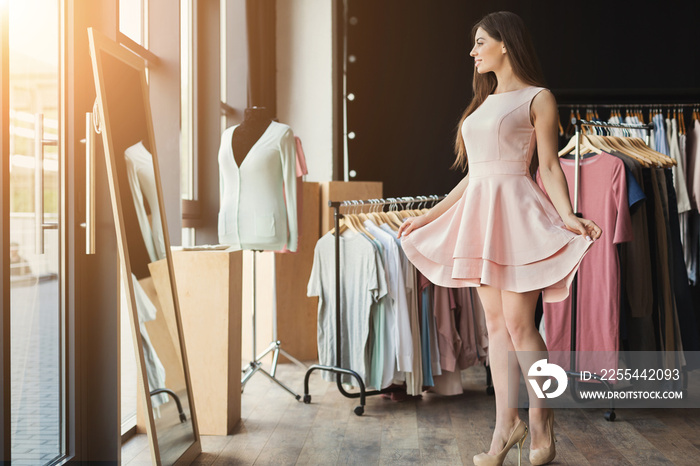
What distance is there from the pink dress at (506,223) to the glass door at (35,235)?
1.43 metres

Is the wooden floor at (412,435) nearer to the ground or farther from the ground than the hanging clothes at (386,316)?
nearer to the ground

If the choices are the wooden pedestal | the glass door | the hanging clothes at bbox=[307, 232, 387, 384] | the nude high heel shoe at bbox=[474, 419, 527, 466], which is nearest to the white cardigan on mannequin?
the hanging clothes at bbox=[307, 232, 387, 384]

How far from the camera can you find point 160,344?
254cm

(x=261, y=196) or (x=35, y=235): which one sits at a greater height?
(x=261, y=196)

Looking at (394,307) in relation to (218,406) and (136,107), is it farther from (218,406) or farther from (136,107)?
(136,107)

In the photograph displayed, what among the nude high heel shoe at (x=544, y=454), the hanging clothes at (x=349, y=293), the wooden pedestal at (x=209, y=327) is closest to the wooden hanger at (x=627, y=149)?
the hanging clothes at (x=349, y=293)

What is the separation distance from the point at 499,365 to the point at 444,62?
361 centimetres

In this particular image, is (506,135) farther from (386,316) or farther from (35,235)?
(35,235)

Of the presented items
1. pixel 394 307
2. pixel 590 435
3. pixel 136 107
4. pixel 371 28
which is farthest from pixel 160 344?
pixel 371 28

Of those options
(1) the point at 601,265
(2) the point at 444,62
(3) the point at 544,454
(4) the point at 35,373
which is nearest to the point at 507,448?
(3) the point at 544,454

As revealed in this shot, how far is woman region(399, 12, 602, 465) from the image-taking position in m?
2.45

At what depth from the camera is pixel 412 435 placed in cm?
307

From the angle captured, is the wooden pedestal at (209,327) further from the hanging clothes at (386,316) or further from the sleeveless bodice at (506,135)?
the sleeveless bodice at (506,135)

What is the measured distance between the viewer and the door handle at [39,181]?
2.18m
